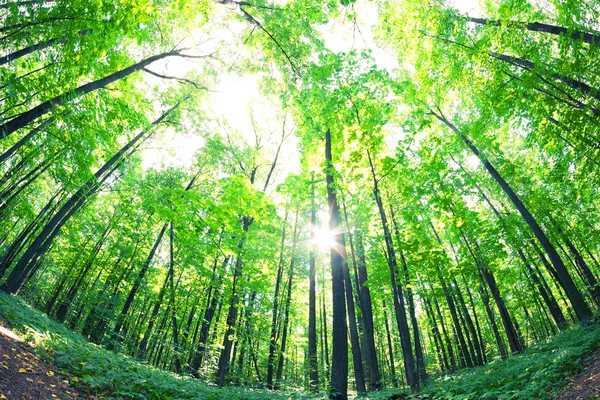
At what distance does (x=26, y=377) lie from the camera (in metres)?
4.98

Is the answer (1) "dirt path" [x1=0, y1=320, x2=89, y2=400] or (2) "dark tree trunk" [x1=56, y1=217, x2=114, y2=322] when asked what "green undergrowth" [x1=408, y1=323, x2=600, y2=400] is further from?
(2) "dark tree trunk" [x1=56, y1=217, x2=114, y2=322]

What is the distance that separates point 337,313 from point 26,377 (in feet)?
21.0

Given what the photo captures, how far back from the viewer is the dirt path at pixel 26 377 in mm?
4438

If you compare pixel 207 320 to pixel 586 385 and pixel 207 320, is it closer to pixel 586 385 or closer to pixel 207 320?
pixel 207 320

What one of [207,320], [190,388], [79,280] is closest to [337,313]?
[190,388]

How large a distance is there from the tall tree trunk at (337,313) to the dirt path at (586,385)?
409 cm

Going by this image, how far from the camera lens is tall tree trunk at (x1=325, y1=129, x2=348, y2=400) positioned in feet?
22.4

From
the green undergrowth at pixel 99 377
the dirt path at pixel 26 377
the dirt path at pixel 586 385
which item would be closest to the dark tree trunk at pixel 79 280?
the green undergrowth at pixel 99 377

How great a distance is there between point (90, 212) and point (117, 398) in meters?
17.6

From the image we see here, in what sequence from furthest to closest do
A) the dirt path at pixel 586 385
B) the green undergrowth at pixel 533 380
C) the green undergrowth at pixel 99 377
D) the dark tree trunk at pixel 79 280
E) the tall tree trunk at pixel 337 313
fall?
the dark tree trunk at pixel 79 280, the tall tree trunk at pixel 337 313, the green undergrowth at pixel 99 377, the green undergrowth at pixel 533 380, the dirt path at pixel 586 385

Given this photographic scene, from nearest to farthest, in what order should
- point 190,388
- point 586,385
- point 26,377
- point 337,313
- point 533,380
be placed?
point 586,385, point 26,377, point 533,380, point 337,313, point 190,388

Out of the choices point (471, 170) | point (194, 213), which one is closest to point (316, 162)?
point (194, 213)

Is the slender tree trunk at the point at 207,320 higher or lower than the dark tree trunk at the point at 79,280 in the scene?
lower

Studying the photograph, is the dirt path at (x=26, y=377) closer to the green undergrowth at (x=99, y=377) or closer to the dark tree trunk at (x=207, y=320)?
the green undergrowth at (x=99, y=377)
